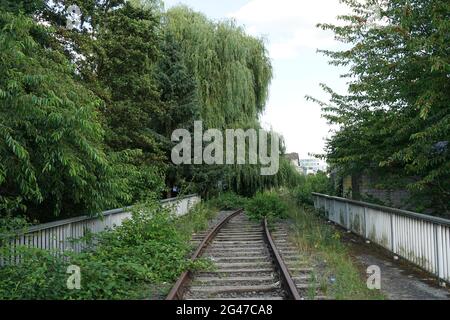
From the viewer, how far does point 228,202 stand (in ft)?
91.0

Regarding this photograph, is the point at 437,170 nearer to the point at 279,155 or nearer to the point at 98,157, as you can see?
the point at 98,157

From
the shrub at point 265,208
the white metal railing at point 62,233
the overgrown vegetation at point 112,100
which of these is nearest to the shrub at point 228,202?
the overgrown vegetation at point 112,100

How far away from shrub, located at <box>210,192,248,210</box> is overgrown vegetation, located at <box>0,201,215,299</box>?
16.3m

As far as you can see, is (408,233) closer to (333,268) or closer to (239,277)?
(333,268)

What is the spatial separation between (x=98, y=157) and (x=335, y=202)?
1086 cm

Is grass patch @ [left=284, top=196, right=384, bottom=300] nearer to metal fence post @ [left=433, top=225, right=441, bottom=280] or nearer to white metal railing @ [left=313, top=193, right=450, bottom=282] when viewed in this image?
white metal railing @ [left=313, top=193, right=450, bottom=282]

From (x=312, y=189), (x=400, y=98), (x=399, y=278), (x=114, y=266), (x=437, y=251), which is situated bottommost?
(x=399, y=278)

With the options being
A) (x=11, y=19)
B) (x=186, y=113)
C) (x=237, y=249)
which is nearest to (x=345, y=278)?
(x=237, y=249)

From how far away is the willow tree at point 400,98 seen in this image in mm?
8555

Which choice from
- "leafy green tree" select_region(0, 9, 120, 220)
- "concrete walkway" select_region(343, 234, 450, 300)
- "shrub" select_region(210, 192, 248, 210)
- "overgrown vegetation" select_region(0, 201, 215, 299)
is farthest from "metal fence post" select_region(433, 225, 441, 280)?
"shrub" select_region(210, 192, 248, 210)

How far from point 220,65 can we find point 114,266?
883 inches

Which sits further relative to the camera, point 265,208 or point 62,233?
point 265,208

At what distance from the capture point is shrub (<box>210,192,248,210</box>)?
27.4m

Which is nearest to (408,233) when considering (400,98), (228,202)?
(400,98)
